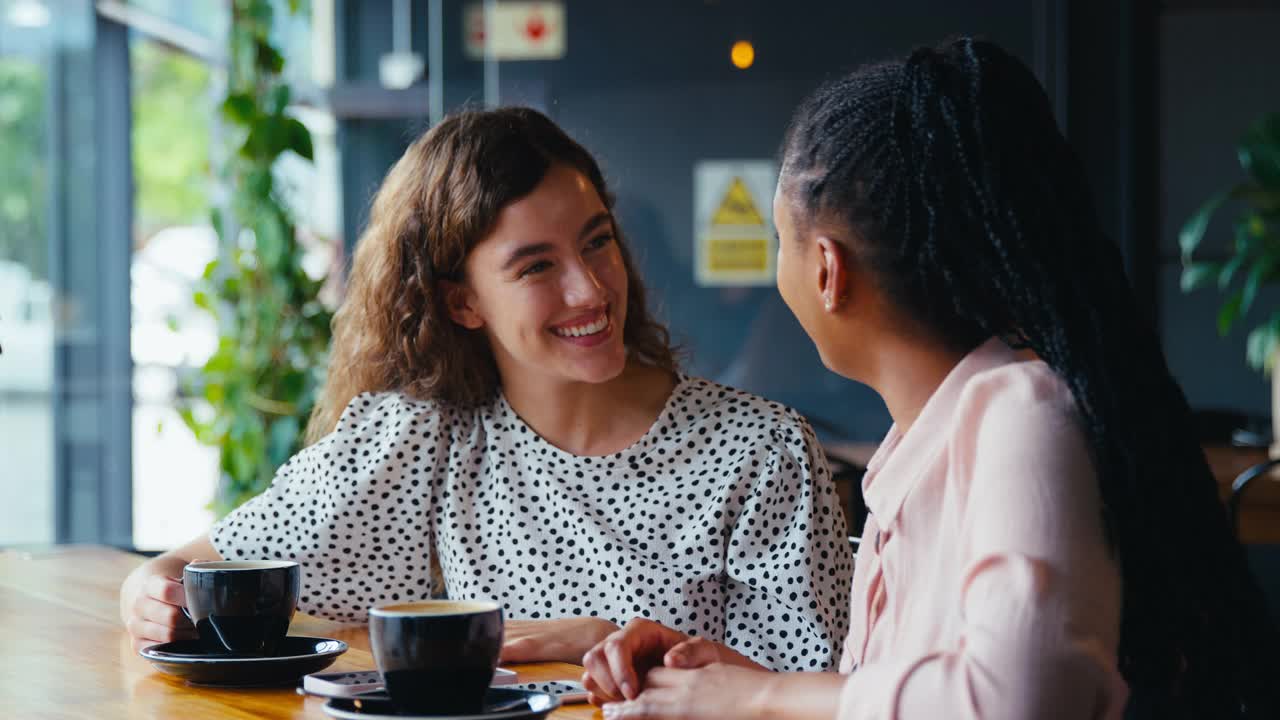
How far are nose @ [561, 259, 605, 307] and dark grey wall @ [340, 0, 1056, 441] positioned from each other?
5.33 ft

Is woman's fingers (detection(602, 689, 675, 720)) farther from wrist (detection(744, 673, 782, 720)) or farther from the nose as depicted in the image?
the nose

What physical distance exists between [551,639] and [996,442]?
2.09 feet

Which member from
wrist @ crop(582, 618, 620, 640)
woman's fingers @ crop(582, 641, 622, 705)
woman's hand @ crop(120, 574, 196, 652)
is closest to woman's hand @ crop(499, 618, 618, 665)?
wrist @ crop(582, 618, 620, 640)

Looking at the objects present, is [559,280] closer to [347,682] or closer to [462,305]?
[462,305]

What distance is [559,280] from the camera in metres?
1.79

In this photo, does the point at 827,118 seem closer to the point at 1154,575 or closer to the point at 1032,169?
the point at 1032,169

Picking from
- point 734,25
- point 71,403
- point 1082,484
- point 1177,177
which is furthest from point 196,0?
point 1082,484

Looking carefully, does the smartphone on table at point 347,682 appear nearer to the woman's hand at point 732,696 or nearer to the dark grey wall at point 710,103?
the woman's hand at point 732,696

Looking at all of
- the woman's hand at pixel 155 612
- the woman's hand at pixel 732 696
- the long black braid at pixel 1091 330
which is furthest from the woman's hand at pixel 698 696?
the woman's hand at pixel 155 612

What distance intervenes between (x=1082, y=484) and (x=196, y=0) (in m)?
4.60

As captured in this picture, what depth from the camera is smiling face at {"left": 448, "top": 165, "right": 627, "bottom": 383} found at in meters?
1.77

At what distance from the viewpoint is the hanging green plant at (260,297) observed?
358 cm

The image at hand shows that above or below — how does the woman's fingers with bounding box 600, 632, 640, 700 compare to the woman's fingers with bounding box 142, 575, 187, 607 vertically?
above

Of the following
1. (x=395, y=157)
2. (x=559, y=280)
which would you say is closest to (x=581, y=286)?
(x=559, y=280)
